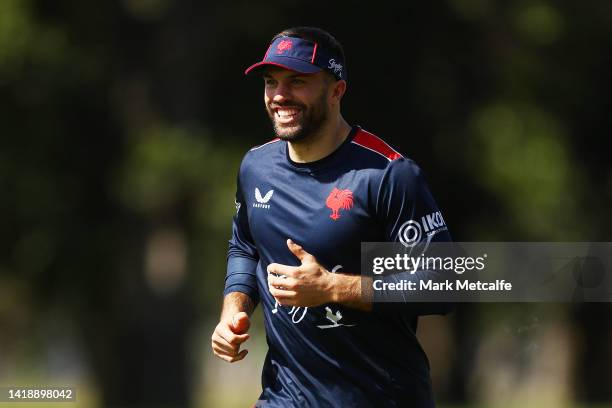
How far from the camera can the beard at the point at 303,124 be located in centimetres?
671

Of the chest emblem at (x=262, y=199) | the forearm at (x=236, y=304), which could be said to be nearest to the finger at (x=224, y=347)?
the forearm at (x=236, y=304)

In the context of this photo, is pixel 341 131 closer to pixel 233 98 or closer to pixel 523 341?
pixel 523 341

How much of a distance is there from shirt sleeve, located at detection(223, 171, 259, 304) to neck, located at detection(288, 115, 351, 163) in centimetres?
53

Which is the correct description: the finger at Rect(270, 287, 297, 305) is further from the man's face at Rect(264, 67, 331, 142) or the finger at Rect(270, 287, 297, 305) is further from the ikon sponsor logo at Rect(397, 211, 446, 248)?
the man's face at Rect(264, 67, 331, 142)

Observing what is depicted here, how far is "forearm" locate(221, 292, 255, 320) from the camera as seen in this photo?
6.98 m

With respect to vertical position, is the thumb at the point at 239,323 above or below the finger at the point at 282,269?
below

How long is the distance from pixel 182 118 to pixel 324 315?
52.4ft

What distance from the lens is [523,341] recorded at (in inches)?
394

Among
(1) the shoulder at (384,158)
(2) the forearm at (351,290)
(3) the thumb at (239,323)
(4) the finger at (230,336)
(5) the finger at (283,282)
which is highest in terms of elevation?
(1) the shoulder at (384,158)

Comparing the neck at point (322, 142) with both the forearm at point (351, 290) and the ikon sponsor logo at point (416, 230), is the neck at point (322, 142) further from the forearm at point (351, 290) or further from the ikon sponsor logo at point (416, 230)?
the forearm at point (351, 290)

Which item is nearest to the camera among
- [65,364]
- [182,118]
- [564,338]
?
[182,118]

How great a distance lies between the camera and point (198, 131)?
882 inches

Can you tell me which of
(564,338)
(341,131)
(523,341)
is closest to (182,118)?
(564,338)

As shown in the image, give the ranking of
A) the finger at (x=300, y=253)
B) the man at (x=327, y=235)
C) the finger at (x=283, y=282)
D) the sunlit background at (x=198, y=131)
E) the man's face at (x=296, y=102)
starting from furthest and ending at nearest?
1. the sunlit background at (x=198, y=131)
2. the man's face at (x=296, y=102)
3. the man at (x=327, y=235)
4. the finger at (x=300, y=253)
5. the finger at (x=283, y=282)
